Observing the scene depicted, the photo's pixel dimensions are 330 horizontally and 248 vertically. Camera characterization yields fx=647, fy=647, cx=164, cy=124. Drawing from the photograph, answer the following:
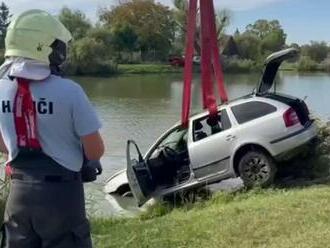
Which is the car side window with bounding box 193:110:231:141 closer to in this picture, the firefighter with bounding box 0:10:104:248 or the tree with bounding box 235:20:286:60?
the firefighter with bounding box 0:10:104:248

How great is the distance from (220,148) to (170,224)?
3.64m

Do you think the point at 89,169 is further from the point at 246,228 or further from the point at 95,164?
the point at 246,228

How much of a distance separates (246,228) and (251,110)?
467 centimetres

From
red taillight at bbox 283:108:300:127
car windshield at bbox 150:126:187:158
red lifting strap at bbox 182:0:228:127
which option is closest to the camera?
red taillight at bbox 283:108:300:127

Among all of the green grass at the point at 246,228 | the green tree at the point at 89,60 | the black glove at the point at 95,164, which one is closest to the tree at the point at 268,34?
the green tree at the point at 89,60

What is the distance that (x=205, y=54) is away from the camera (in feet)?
41.7

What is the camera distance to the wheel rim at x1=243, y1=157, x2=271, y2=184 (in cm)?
1021

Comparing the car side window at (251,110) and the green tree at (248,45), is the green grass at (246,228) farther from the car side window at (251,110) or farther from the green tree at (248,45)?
the green tree at (248,45)

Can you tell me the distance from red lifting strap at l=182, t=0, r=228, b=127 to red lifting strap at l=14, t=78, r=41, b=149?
333 inches

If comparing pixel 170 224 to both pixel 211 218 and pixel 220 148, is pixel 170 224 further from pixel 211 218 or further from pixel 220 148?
pixel 220 148

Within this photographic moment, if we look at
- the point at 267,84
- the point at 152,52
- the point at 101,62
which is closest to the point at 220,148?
the point at 267,84

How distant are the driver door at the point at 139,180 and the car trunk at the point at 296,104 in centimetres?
239

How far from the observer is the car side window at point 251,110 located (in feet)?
33.9

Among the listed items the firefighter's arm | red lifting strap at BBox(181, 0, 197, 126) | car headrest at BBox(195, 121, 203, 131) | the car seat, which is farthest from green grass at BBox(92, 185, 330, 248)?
red lifting strap at BBox(181, 0, 197, 126)
